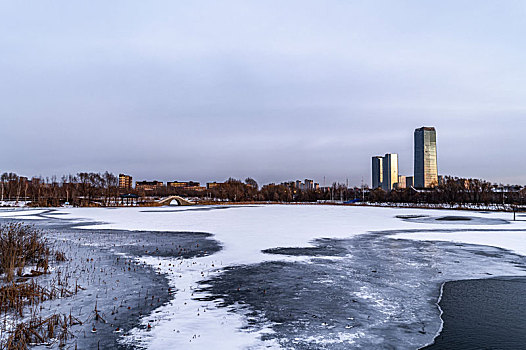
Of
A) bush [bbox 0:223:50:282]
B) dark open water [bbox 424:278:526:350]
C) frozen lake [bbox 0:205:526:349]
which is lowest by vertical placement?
dark open water [bbox 424:278:526:350]

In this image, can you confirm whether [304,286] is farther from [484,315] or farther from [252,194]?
[252,194]

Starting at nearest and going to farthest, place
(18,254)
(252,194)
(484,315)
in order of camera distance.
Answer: (484,315) < (18,254) < (252,194)

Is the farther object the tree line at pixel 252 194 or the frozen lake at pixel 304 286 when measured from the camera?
the tree line at pixel 252 194

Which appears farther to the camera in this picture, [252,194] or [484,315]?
[252,194]

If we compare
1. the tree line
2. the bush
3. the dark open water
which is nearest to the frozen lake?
the dark open water

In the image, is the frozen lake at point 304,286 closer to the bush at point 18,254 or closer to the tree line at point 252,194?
the bush at point 18,254

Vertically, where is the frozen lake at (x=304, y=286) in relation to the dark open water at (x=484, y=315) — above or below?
above

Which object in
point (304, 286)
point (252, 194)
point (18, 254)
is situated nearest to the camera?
point (304, 286)

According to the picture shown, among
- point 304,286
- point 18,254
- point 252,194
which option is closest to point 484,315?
point 304,286

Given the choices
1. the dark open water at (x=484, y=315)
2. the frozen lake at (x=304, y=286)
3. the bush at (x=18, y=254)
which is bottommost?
the dark open water at (x=484, y=315)

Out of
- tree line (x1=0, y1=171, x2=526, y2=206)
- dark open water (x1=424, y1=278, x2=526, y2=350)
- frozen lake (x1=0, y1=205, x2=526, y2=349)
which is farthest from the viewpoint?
tree line (x1=0, y1=171, x2=526, y2=206)

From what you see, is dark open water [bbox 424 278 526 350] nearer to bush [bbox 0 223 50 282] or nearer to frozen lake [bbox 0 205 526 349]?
frozen lake [bbox 0 205 526 349]

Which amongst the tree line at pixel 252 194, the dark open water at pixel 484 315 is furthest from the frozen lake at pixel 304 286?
the tree line at pixel 252 194

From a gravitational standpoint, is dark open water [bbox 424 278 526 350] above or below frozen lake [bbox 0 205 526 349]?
below
